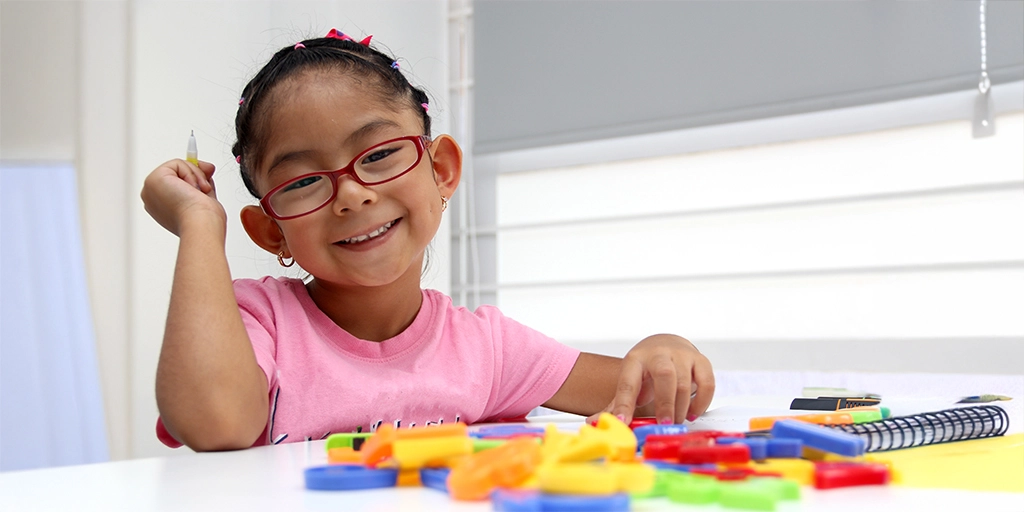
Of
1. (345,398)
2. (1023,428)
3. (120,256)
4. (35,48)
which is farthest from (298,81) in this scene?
(35,48)

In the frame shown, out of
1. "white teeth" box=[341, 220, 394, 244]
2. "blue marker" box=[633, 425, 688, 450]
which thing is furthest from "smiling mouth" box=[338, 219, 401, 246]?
"blue marker" box=[633, 425, 688, 450]

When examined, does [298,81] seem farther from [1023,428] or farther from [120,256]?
[120,256]

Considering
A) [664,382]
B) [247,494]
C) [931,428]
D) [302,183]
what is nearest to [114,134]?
[302,183]

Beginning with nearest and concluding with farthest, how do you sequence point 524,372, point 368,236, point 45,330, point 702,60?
point 368,236 < point 524,372 < point 45,330 < point 702,60

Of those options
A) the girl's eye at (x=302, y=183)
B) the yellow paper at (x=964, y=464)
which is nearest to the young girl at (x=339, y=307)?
the girl's eye at (x=302, y=183)

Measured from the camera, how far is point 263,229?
101cm

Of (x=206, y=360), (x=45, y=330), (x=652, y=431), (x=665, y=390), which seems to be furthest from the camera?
(x=45, y=330)

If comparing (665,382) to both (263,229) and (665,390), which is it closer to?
(665,390)

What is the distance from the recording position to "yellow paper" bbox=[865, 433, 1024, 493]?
1.40ft

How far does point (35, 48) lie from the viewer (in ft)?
5.57

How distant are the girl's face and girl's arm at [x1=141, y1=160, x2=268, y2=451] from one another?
0.11 m

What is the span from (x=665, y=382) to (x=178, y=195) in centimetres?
54

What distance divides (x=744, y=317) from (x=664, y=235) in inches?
10.2

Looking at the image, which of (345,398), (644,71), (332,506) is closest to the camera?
(332,506)
